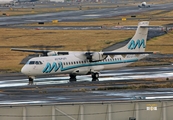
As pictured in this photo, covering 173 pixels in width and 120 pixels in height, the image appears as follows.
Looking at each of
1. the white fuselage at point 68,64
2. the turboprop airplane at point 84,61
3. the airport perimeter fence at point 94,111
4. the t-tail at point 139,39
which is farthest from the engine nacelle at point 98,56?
the airport perimeter fence at point 94,111

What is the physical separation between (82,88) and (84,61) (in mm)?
8203

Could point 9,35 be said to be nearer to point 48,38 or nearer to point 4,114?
point 48,38

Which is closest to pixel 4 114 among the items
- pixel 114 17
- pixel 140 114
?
pixel 140 114

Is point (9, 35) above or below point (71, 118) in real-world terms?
above

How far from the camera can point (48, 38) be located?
118000mm

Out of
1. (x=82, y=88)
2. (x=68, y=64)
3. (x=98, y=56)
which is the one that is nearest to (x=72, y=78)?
(x=68, y=64)

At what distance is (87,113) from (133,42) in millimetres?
38681

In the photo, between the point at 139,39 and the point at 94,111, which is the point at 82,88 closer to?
the point at 139,39

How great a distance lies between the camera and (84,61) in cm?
6594

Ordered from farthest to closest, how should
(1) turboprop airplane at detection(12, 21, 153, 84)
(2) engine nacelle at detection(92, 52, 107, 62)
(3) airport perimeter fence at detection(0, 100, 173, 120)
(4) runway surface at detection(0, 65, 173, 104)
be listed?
1. (2) engine nacelle at detection(92, 52, 107, 62)
2. (1) turboprop airplane at detection(12, 21, 153, 84)
3. (4) runway surface at detection(0, 65, 173, 104)
4. (3) airport perimeter fence at detection(0, 100, 173, 120)

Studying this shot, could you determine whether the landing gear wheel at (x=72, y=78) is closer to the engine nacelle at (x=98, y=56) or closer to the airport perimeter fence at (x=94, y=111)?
the engine nacelle at (x=98, y=56)

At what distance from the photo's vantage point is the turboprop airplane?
203 ft

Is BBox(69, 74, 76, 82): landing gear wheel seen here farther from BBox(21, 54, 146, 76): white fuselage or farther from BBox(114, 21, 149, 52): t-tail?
BBox(114, 21, 149, 52): t-tail

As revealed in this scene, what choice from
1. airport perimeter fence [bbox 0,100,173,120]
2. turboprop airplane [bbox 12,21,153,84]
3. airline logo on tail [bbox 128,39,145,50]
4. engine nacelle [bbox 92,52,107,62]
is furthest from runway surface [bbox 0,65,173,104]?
airport perimeter fence [bbox 0,100,173,120]
